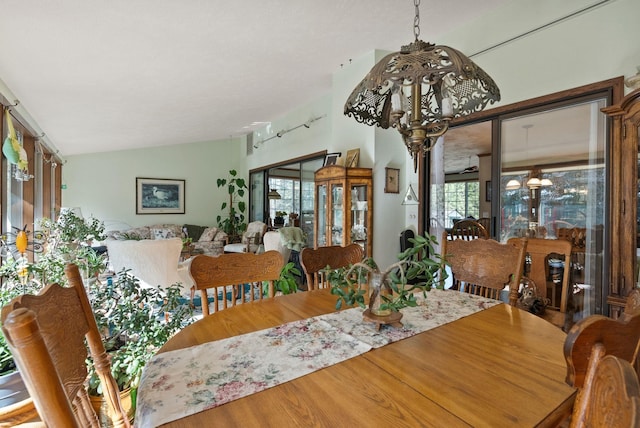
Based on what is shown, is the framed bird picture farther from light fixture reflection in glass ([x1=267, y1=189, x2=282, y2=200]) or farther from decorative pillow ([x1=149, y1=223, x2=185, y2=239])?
light fixture reflection in glass ([x1=267, y1=189, x2=282, y2=200])

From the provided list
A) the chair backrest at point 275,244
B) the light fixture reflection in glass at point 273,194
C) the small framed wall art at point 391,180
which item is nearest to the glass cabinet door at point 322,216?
the chair backrest at point 275,244

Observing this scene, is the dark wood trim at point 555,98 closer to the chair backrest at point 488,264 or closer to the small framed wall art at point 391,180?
the small framed wall art at point 391,180

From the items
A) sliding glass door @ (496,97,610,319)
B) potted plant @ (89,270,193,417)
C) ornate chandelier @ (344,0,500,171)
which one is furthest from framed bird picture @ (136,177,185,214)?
sliding glass door @ (496,97,610,319)

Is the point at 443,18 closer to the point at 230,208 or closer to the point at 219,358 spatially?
the point at 219,358

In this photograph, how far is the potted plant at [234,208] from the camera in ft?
25.8

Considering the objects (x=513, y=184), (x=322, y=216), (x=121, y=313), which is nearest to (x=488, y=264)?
(x=513, y=184)

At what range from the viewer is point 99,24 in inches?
92.5

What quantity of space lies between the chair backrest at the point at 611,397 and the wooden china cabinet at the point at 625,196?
1.98m

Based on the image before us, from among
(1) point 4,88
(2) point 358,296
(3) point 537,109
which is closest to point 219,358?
(2) point 358,296

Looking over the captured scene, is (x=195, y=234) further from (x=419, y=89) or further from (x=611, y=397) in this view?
(x=611, y=397)

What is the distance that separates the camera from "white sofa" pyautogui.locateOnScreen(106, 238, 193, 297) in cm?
340

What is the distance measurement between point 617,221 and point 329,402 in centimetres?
243

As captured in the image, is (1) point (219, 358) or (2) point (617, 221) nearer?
(1) point (219, 358)

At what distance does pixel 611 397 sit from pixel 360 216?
3.36m
